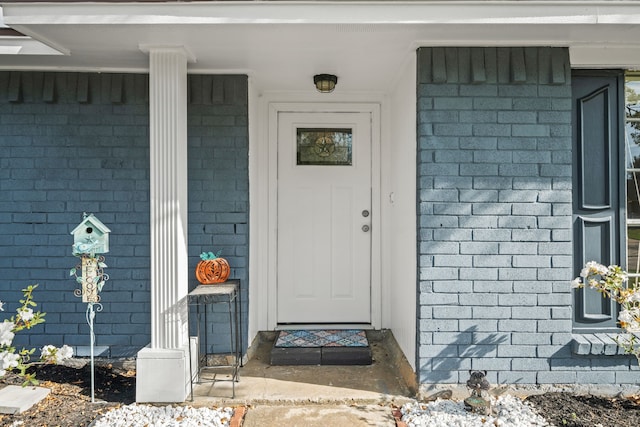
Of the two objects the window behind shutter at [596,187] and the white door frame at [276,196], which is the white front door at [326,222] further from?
the window behind shutter at [596,187]

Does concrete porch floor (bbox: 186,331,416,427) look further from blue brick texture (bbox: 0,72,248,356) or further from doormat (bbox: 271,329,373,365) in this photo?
blue brick texture (bbox: 0,72,248,356)

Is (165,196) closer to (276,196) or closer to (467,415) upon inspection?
(276,196)

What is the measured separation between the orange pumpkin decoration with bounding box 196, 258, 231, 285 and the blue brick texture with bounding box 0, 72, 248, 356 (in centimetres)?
23

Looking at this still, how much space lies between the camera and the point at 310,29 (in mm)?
2486

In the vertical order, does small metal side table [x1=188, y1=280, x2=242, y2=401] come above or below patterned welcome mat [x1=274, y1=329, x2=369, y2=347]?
→ above

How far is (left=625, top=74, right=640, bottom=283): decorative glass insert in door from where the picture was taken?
302 centimetres

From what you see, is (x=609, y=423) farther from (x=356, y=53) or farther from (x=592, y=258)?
(x=356, y=53)

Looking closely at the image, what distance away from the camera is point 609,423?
2.42m

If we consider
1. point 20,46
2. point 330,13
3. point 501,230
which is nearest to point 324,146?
point 330,13

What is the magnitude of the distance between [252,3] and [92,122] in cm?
174

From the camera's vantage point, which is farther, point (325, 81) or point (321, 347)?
point (321, 347)

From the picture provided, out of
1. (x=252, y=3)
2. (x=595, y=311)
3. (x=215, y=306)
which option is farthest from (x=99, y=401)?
(x=595, y=311)

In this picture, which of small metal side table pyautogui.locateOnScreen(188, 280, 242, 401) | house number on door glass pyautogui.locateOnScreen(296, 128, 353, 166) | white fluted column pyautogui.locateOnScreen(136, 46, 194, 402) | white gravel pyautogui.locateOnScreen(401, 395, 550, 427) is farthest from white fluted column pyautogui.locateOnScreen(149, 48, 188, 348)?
white gravel pyautogui.locateOnScreen(401, 395, 550, 427)

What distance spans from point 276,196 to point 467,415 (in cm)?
233
